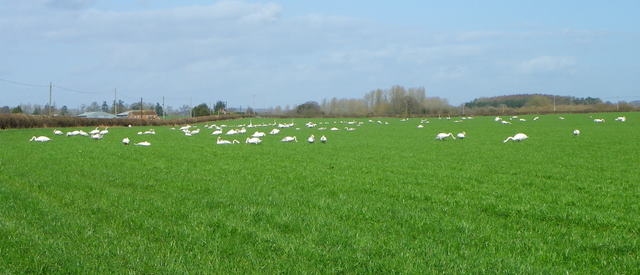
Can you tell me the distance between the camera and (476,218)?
8797 millimetres

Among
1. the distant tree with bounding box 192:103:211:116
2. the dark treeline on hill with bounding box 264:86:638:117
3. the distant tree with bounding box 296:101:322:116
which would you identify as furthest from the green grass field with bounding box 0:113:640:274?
the distant tree with bounding box 296:101:322:116

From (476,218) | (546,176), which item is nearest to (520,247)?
(476,218)

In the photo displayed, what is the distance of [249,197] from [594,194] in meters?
7.25

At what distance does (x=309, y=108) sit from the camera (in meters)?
153

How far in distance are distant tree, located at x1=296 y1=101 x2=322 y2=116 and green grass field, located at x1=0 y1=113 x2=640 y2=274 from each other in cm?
12927

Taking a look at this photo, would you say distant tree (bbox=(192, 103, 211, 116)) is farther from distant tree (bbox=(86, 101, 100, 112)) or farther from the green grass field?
the green grass field

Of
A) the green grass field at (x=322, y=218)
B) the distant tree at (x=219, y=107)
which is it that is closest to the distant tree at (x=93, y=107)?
the distant tree at (x=219, y=107)

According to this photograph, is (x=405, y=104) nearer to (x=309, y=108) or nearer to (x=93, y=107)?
(x=309, y=108)

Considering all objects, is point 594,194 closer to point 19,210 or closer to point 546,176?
point 546,176

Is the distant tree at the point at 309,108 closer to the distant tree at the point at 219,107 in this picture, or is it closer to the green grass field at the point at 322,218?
the distant tree at the point at 219,107

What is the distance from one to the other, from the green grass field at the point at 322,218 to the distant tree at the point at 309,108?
129m

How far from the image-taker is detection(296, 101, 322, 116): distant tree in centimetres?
14665

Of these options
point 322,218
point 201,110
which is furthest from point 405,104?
point 322,218

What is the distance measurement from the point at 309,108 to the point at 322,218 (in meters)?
145
